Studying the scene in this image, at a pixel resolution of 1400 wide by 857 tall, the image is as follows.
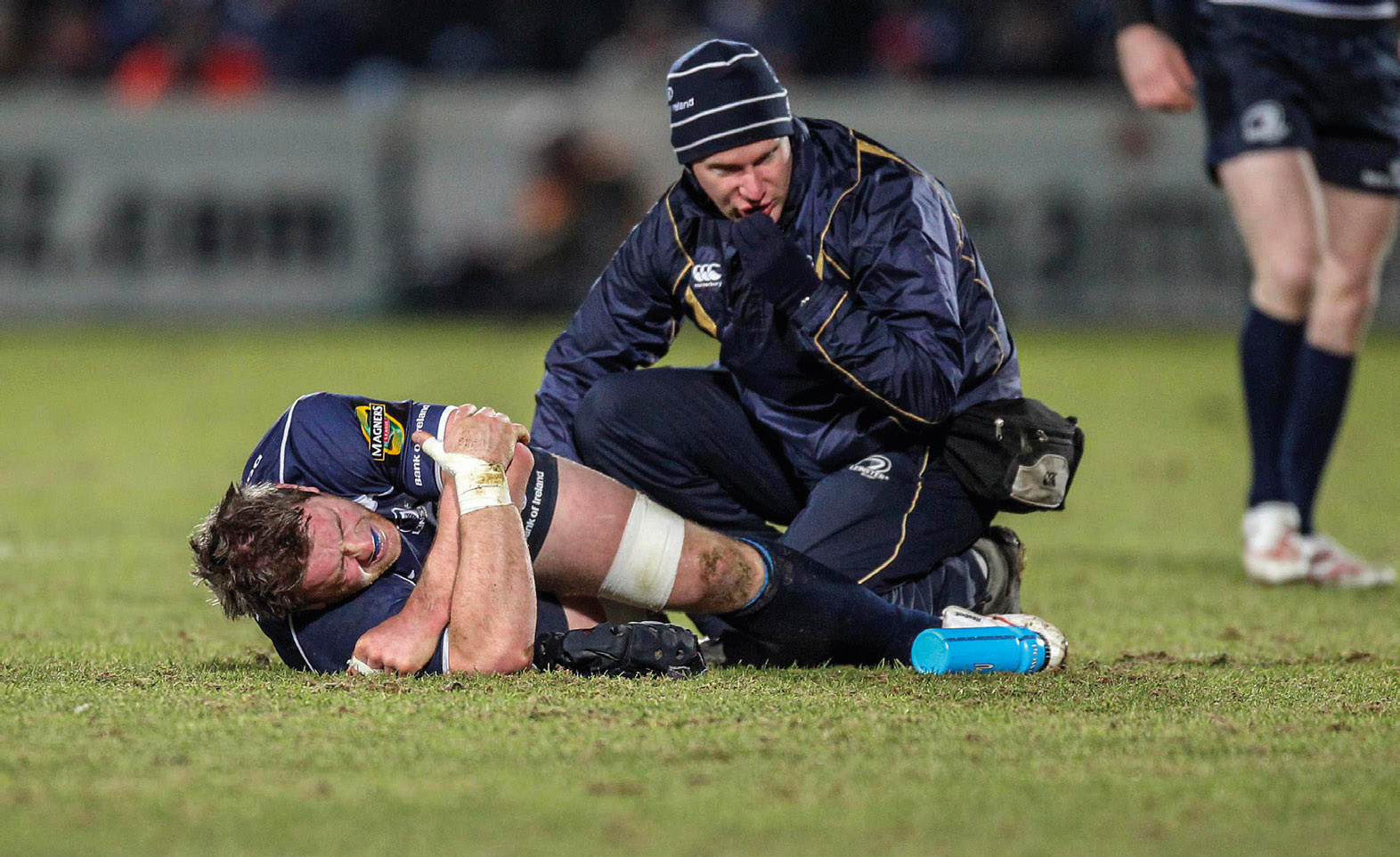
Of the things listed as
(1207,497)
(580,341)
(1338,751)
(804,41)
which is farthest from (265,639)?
(804,41)

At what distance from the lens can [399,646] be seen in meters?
3.61

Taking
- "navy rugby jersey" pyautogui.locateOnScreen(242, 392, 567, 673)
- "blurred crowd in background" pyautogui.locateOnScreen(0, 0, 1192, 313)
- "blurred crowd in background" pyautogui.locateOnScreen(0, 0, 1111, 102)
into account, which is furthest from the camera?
"blurred crowd in background" pyautogui.locateOnScreen(0, 0, 1111, 102)

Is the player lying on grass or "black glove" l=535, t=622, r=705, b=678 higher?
the player lying on grass

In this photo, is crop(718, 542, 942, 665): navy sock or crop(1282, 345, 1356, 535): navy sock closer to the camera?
crop(718, 542, 942, 665): navy sock

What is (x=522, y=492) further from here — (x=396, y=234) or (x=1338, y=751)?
(x=396, y=234)

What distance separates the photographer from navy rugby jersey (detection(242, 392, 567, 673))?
374cm

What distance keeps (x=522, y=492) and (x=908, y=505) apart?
987mm

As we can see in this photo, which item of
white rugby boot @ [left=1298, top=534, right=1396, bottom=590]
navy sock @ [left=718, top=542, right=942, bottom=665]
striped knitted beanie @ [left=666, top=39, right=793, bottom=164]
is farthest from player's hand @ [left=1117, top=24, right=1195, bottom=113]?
navy sock @ [left=718, top=542, right=942, bottom=665]

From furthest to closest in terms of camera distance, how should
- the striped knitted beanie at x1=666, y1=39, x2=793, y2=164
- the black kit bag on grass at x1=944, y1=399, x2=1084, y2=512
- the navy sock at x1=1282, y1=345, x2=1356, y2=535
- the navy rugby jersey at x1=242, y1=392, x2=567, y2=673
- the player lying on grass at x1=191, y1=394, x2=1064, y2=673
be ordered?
the navy sock at x1=1282, y1=345, x2=1356, y2=535
the black kit bag on grass at x1=944, y1=399, x2=1084, y2=512
the striped knitted beanie at x1=666, y1=39, x2=793, y2=164
the navy rugby jersey at x1=242, y1=392, x2=567, y2=673
the player lying on grass at x1=191, y1=394, x2=1064, y2=673

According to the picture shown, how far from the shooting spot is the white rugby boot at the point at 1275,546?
5.38 m

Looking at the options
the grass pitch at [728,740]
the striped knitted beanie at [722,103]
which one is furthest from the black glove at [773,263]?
the grass pitch at [728,740]

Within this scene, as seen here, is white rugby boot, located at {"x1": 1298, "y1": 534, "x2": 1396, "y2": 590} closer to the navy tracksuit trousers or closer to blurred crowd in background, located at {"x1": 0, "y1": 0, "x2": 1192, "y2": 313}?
the navy tracksuit trousers

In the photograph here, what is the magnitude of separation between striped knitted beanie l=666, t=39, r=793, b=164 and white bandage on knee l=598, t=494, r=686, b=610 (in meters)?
0.84

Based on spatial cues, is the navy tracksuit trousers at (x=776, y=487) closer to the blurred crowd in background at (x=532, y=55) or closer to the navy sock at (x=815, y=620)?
the navy sock at (x=815, y=620)
